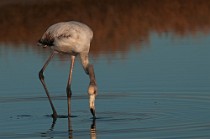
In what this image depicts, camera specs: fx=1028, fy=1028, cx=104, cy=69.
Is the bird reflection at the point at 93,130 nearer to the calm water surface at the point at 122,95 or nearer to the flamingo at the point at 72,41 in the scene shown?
the calm water surface at the point at 122,95

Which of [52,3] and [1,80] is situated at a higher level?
[52,3]

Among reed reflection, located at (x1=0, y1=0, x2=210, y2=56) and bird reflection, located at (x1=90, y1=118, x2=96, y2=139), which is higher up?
reed reflection, located at (x1=0, y1=0, x2=210, y2=56)

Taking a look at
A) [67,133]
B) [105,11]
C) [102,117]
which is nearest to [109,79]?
[102,117]

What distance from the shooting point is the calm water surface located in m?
14.8

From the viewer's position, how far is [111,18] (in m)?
32.1

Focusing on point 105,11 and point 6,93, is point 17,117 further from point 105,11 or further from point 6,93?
point 105,11

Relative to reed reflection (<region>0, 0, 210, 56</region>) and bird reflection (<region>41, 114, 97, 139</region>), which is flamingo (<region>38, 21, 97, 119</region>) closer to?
bird reflection (<region>41, 114, 97, 139</region>)

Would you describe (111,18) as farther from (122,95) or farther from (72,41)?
(72,41)

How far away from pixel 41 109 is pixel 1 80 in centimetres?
324

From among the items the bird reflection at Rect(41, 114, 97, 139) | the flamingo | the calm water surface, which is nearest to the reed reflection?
the calm water surface

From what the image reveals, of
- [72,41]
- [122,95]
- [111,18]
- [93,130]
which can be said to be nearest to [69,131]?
[93,130]

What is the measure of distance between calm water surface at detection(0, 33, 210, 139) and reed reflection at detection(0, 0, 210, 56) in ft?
7.08

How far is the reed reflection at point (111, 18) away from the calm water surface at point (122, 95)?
2158 millimetres

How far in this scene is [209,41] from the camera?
25.1 metres
